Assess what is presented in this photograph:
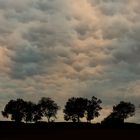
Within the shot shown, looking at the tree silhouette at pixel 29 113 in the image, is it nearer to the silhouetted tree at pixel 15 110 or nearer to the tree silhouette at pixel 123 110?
the silhouetted tree at pixel 15 110

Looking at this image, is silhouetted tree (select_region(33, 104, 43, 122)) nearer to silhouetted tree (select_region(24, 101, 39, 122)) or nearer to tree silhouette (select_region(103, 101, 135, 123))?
silhouetted tree (select_region(24, 101, 39, 122))

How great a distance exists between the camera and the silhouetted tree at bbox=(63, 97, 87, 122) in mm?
166125

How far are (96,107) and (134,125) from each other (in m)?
59.4

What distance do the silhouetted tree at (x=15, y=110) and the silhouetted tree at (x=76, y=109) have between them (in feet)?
57.8

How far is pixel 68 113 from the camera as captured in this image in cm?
16775

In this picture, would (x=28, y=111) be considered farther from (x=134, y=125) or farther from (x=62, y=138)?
(x=62, y=138)

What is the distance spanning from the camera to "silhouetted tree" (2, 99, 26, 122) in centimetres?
16738

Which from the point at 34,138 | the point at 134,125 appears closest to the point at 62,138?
the point at 34,138

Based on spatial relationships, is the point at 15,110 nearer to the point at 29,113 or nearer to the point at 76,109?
the point at 29,113

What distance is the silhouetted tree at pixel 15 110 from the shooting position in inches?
6590

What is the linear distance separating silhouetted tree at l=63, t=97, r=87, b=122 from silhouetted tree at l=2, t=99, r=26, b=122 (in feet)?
57.8

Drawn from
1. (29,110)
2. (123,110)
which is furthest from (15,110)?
(123,110)

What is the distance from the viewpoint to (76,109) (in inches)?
6570

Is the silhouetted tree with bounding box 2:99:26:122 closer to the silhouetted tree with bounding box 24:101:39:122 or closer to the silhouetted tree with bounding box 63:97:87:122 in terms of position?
the silhouetted tree with bounding box 24:101:39:122
